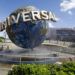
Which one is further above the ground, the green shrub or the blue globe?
the blue globe

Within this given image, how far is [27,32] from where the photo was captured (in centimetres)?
2142

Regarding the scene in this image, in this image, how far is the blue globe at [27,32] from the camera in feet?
70.1

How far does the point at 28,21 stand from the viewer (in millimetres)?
20656

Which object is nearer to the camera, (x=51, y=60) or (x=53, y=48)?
(x=51, y=60)

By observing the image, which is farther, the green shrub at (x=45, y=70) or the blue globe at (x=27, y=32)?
the blue globe at (x=27, y=32)

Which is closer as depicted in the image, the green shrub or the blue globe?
the green shrub

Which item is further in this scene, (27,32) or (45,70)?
(27,32)

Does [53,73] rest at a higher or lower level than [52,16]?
lower

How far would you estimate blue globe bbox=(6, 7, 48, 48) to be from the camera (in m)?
21.4

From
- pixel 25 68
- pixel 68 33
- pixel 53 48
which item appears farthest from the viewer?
pixel 68 33

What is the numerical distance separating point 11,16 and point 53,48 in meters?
13.1

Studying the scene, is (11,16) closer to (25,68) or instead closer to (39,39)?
(39,39)

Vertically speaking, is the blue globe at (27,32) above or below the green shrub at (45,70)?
above

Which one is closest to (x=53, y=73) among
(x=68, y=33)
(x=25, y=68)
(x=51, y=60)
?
(x=25, y=68)
